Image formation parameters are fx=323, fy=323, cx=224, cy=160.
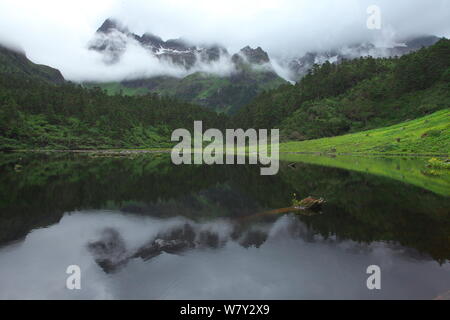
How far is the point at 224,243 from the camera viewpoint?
25375 mm

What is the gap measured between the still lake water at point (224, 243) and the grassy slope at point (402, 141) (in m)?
58.7

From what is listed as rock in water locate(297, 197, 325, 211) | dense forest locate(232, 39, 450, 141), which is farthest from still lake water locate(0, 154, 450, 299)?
dense forest locate(232, 39, 450, 141)

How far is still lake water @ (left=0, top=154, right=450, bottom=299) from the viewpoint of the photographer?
58.2 ft

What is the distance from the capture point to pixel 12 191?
45.4 m

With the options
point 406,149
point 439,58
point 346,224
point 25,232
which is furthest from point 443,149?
point 439,58

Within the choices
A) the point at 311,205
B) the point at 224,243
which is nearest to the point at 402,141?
the point at 311,205

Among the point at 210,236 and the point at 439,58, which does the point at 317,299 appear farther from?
the point at 439,58

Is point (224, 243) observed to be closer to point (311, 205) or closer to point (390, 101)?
point (311, 205)

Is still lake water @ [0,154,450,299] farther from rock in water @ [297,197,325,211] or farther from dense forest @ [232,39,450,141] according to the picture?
dense forest @ [232,39,450,141]

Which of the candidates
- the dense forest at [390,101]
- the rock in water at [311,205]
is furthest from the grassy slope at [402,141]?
the rock in water at [311,205]

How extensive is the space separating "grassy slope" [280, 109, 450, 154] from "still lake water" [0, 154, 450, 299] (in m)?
58.7

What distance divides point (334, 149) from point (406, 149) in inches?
1244

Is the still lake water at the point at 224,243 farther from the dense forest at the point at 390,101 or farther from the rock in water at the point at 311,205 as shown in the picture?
the dense forest at the point at 390,101

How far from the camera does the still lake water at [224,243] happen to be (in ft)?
58.2
